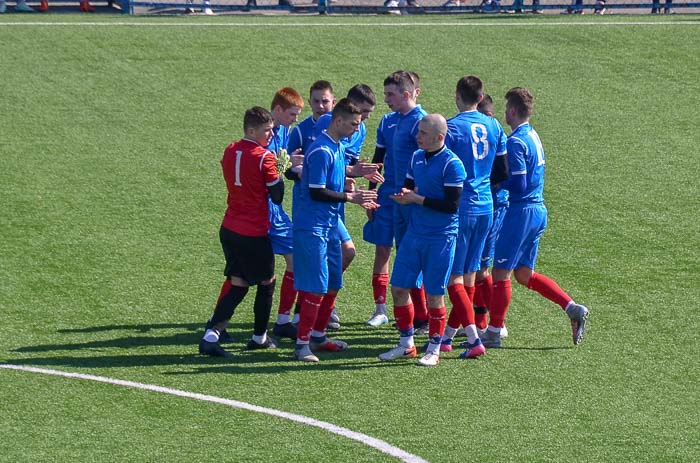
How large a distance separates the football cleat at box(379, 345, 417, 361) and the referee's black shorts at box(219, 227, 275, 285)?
43.4 inches

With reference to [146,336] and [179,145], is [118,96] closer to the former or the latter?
[179,145]

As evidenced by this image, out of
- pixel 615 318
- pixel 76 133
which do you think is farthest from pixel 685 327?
pixel 76 133

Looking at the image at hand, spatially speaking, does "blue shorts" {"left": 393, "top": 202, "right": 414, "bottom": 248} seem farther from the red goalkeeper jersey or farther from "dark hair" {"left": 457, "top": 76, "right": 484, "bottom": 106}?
the red goalkeeper jersey

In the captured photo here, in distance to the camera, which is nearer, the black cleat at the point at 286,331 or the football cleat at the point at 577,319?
the football cleat at the point at 577,319

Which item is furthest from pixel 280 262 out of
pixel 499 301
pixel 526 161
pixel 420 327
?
pixel 526 161

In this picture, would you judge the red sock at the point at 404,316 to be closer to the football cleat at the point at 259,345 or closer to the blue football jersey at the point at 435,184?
the blue football jersey at the point at 435,184

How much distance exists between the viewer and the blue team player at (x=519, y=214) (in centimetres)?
930

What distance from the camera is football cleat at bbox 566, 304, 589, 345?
941cm

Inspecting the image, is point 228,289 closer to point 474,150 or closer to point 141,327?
point 141,327

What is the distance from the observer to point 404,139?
9.45 meters

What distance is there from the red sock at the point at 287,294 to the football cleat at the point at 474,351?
157 cm

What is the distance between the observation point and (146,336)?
9.73 m

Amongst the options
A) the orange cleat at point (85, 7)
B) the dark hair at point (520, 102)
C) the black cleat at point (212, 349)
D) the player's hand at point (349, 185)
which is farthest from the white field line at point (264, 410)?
the orange cleat at point (85, 7)

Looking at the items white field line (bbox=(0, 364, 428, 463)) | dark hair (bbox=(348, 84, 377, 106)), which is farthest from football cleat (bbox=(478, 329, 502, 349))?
white field line (bbox=(0, 364, 428, 463))
